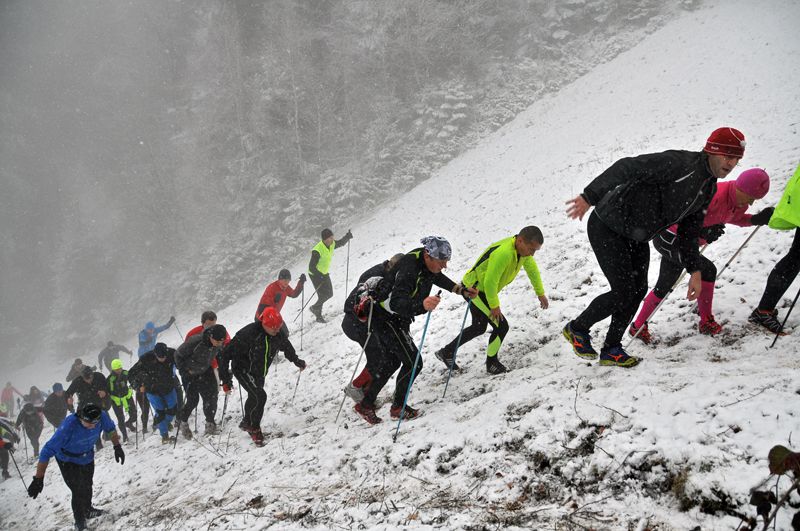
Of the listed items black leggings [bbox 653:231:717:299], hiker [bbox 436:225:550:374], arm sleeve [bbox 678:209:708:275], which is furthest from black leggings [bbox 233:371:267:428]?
arm sleeve [bbox 678:209:708:275]

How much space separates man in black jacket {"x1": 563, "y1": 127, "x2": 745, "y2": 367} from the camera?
384 centimetres

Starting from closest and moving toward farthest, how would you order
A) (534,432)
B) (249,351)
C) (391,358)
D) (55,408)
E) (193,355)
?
(534,432) < (391,358) < (249,351) < (193,355) < (55,408)

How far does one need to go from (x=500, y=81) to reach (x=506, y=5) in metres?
7.08

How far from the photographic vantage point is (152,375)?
8633 mm

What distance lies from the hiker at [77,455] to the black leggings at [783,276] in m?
9.16

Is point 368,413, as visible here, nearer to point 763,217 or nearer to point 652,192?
point 652,192

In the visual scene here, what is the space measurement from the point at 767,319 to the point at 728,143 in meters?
2.15

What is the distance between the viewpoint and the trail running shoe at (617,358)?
14.8 ft

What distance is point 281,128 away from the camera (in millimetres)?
33531

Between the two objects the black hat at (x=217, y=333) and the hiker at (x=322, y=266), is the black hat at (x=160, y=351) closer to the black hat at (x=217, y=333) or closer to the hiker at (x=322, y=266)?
the black hat at (x=217, y=333)

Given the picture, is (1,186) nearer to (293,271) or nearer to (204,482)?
(293,271)

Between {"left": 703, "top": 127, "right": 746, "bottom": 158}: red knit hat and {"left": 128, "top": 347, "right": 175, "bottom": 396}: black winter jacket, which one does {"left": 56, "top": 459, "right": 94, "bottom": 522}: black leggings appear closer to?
{"left": 128, "top": 347, "right": 175, "bottom": 396}: black winter jacket

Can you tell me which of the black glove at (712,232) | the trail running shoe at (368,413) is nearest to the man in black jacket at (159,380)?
the trail running shoe at (368,413)

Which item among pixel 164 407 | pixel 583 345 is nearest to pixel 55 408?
pixel 164 407
